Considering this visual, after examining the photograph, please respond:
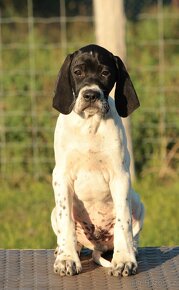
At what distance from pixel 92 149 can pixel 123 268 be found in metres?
0.62

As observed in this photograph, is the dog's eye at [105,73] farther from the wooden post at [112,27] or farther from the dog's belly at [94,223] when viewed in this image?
the wooden post at [112,27]

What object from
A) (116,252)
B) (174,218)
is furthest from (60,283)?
(174,218)

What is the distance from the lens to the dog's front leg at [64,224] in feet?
16.1

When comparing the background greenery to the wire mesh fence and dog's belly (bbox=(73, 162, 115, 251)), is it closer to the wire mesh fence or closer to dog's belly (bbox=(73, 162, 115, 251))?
the wire mesh fence

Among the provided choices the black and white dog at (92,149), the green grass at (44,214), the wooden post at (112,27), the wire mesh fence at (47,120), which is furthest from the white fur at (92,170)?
the wire mesh fence at (47,120)

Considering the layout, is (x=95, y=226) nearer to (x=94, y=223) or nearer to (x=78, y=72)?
(x=94, y=223)

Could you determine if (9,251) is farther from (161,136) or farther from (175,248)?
(161,136)

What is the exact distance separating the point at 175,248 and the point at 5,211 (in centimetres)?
354

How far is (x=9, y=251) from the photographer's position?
532 cm

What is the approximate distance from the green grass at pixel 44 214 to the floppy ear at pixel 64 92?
2.71 m

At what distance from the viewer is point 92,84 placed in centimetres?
490

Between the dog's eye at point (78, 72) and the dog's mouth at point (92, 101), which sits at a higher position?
the dog's eye at point (78, 72)

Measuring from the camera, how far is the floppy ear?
196 inches

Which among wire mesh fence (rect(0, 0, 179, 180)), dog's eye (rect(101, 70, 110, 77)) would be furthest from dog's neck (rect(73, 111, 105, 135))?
wire mesh fence (rect(0, 0, 179, 180))
